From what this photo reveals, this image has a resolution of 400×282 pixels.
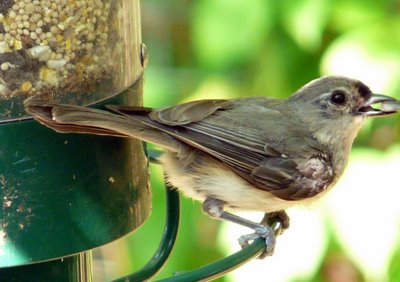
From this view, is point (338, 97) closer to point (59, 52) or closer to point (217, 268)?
point (217, 268)

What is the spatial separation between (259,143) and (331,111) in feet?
1.53

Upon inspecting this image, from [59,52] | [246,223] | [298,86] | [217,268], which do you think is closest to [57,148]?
[59,52]

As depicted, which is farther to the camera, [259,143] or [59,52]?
[259,143]

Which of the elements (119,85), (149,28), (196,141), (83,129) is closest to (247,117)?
(196,141)

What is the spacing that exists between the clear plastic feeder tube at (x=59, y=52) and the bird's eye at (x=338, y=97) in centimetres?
101

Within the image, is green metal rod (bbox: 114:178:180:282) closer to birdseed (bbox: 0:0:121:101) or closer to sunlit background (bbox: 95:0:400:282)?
sunlit background (bbox: 95:0:400:282)

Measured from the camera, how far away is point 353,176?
4.57 m

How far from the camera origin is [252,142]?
4.11m

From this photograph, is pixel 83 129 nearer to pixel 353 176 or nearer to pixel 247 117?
pixel 247 117

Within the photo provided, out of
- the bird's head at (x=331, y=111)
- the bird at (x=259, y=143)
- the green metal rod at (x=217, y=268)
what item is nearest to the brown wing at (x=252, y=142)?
the bird at (x=259, y=143)

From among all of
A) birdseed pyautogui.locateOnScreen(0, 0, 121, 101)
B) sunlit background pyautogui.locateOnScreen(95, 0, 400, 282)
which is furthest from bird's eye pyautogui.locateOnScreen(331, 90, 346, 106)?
birdseed pyautogui.locateOnScreen(0, 0, 121, 101)

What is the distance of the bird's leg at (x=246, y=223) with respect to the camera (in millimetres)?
3862

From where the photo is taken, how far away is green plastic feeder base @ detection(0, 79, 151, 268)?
3.43 metres

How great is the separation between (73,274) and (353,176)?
1.40 meters
